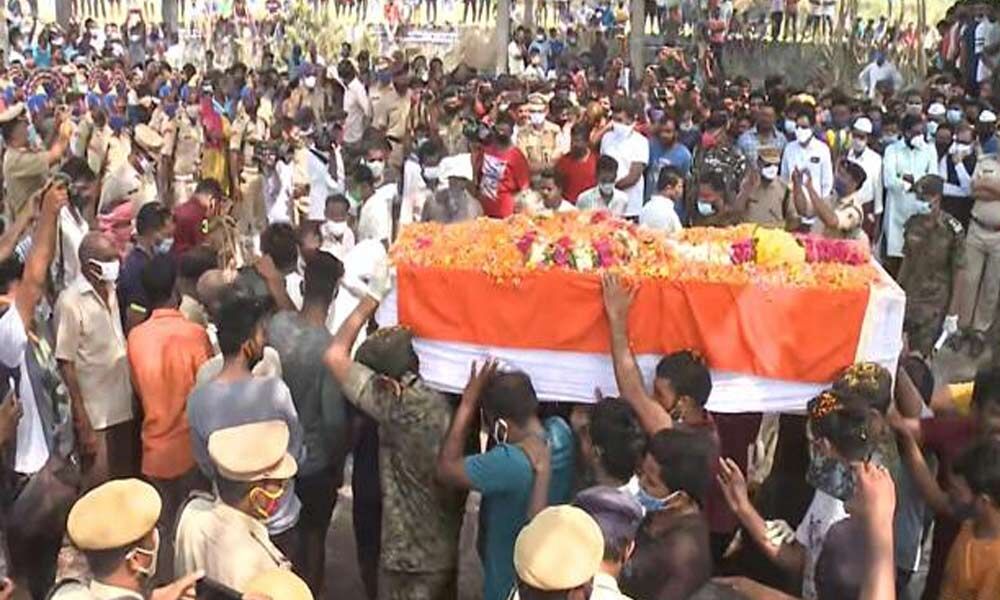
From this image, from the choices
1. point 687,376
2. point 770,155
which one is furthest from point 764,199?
point 687,376

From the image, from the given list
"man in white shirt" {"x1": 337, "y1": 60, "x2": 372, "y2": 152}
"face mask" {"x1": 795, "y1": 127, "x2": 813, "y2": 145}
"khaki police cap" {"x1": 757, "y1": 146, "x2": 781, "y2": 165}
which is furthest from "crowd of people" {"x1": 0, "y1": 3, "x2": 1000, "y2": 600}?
"man in white shirt" {"x1": 337, "y1": 60, "x2": 372, "y2": 152}

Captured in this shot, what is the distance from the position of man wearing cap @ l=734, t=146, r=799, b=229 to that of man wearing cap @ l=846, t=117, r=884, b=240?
3.76 ft

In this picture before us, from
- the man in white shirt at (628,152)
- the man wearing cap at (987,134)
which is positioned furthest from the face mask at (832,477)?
the man wearing cap at (987,134)

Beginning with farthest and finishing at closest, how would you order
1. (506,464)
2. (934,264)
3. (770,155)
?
(770,155)
(934,264)
(506,464)

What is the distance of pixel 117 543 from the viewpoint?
3.40 metres

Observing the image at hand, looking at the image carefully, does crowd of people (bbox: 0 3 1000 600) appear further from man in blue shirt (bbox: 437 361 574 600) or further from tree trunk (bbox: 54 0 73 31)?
tree trunk (bbox: 54 0 73 31)

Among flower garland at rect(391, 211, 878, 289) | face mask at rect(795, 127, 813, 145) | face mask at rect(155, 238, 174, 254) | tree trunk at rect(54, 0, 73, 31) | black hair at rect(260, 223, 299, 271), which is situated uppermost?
tree trunk at rect(54, 0, 73, 31)

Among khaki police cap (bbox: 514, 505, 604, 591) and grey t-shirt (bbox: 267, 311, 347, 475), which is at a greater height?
khaki police cap (bbox: 514, 505, 604, 591)

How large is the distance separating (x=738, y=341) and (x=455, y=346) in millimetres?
1170

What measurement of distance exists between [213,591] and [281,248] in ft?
10.5

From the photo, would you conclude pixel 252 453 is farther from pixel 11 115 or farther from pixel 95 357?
pixel 11 115

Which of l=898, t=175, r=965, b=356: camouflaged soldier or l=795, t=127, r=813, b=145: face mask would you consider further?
l=795, t=127, r=813, b=145: face mask

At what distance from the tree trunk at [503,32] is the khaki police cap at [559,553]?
18.0 meters

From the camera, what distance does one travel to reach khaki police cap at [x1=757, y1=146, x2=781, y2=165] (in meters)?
10.2
